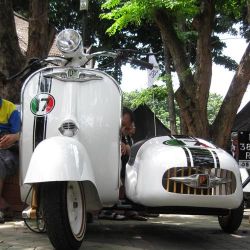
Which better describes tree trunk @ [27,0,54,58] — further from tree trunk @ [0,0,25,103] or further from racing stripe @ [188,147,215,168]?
racing stripe @ [188,147,215,168]

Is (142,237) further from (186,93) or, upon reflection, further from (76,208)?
(186,93)

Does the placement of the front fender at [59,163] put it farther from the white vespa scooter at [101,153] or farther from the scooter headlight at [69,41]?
the scooter headlight at [69,41]

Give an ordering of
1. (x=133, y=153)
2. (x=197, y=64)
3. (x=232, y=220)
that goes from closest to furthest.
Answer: (x=133, y=153) → (x=232, y=220) → (x=197, y=64)

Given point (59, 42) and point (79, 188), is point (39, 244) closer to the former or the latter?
point (79, 188)

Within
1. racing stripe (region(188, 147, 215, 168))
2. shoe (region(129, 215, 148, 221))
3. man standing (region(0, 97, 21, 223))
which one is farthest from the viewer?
shoe (region(129, 215, 148, 221))

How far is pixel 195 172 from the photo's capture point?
13.0 ft

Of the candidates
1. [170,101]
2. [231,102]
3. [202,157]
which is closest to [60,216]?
[202,157]

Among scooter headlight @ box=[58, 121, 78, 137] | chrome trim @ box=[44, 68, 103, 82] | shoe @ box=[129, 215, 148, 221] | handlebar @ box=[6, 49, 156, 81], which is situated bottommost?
shoe @ box=[129, 215, 148, 221]

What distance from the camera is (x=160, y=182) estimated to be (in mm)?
3936

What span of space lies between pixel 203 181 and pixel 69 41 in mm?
1530

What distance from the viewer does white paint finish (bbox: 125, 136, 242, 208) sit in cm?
390

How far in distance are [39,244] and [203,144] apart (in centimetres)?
164

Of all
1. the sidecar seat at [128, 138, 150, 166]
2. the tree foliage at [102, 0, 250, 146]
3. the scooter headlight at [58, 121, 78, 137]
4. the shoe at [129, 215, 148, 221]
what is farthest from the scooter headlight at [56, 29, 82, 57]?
the tree foliage at [102, 0, 250, 146]

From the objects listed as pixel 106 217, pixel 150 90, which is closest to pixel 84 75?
pixel 106 217
